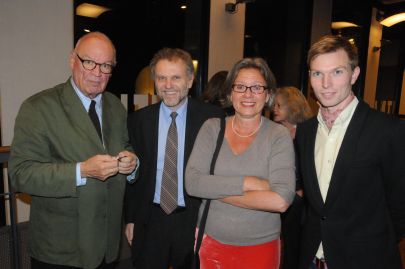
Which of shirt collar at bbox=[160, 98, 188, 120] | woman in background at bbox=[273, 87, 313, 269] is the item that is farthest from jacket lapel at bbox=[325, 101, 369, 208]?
woman in background at bbox=[273, 87, 313, 269]

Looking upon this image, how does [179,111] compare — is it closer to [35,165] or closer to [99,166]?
[99,166]

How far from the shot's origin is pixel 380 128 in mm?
1501

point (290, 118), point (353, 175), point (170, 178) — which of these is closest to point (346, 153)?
point (353, 175)

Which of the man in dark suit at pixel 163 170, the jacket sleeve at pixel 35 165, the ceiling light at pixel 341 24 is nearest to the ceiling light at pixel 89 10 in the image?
the man in dark suit at pixel 163 170

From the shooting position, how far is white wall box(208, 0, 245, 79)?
15.6 ft

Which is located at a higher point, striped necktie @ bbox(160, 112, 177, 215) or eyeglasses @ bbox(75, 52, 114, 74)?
eyeglasses @ bbox(75, 52, 114, 74)

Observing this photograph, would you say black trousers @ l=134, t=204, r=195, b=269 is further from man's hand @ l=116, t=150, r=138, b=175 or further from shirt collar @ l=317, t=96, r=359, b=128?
shirt collar @ l=317, t=96, r=359, b=128

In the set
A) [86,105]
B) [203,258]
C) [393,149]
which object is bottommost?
[203,258]

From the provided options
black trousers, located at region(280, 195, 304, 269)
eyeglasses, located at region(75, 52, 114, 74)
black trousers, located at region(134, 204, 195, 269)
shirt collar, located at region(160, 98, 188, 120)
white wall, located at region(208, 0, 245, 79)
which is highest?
white wall, located at region(208, 0, 245, 79)

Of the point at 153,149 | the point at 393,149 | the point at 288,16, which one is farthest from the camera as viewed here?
the point at 288,16

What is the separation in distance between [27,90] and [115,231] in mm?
1863

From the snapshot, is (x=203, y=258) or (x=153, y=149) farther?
(x=153, y=149)

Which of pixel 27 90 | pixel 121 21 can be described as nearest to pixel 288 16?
pixel 121 21

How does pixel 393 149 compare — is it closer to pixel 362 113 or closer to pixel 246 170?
pixel 362 113
